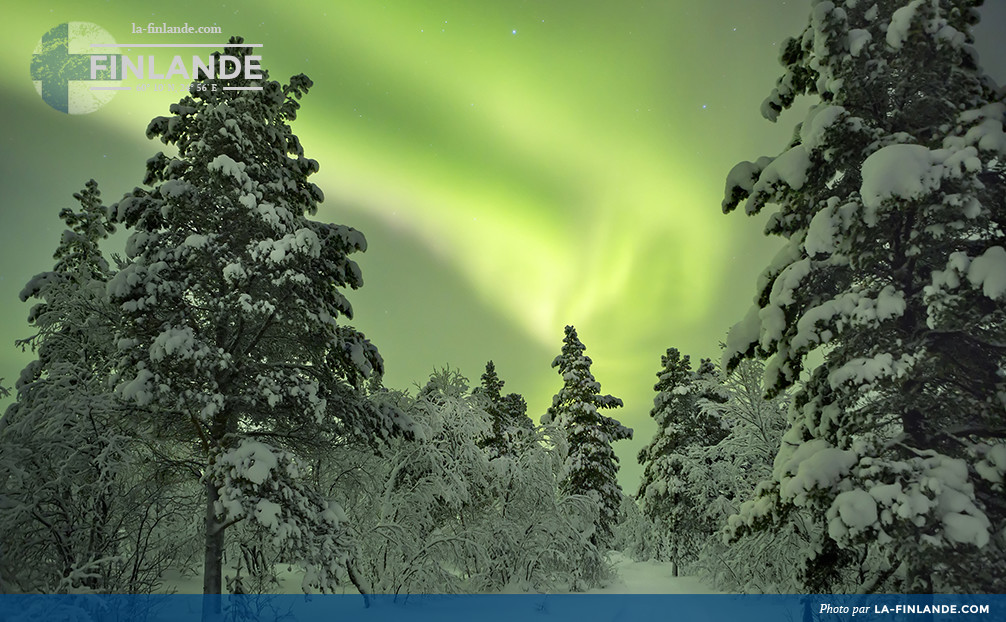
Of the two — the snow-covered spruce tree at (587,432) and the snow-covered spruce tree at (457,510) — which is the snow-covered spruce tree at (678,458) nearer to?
the snow-covered spruce tree at (587,432)

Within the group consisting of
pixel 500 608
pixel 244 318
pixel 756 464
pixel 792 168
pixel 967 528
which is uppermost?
pixel 792 168

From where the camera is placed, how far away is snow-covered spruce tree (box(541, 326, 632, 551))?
26.9m

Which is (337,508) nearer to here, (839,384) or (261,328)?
(261,328)

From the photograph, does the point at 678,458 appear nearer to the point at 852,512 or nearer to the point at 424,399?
the point at 424,399

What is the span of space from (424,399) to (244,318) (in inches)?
297

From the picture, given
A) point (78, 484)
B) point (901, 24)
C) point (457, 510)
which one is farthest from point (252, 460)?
point (901, 24)

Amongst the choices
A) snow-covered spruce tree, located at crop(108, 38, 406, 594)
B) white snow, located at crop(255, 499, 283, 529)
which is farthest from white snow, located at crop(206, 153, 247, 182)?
white snow, located at crop(255, 499, 283, 529)

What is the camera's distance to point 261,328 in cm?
1131

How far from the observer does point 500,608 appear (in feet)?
54.4

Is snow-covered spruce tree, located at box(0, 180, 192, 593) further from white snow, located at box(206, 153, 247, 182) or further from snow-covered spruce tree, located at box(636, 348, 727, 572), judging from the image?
snow-covered spruce tree, located at box(636, 348, 727, 572)

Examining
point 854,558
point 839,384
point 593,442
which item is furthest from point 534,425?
point 839,384

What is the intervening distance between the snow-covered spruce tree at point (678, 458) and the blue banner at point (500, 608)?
4.30 metres

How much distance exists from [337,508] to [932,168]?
10.1 meters

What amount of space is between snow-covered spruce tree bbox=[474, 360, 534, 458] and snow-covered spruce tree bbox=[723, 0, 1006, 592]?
14830 millimetres
